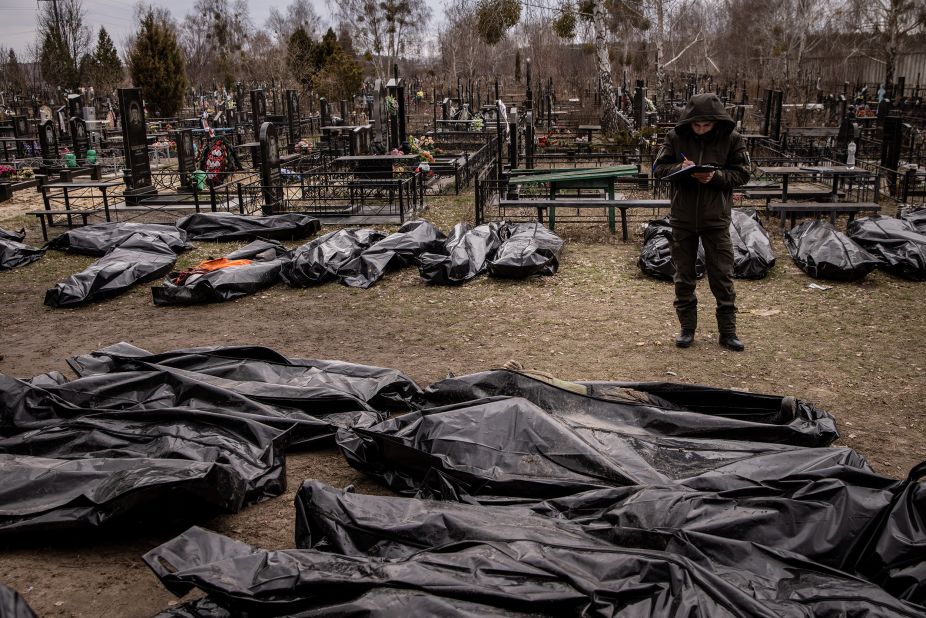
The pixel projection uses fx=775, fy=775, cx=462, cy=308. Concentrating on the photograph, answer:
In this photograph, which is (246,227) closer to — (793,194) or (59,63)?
(793,194)

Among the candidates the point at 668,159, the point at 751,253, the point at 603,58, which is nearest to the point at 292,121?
the point at 603,58

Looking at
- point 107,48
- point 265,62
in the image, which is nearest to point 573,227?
Result: point 107,48

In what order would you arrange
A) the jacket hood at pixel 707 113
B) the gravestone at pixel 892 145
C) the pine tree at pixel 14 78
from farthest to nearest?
Answer: the pine tree at pixel 14 78 → the gravestone at pixel 892 145 → the jacket hood at pixel 707 113

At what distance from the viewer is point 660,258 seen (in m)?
8.80

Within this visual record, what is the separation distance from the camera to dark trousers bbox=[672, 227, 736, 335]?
241 inches

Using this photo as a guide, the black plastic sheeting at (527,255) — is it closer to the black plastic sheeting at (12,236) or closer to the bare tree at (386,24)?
the black plastic sheeting at (12,236)

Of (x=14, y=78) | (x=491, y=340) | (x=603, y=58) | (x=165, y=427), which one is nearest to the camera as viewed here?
(x=165, y=427)

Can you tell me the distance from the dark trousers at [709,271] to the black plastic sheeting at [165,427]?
247cm

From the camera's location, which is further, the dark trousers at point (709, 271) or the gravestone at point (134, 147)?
the gravestone at point (134, 147)

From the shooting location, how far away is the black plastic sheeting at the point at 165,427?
3701 mm

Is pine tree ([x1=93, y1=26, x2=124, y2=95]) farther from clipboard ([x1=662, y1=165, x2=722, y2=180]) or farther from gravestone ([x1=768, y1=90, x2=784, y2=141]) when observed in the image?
clipboard ([x1=662, y1=165, x2=722, y2=180])

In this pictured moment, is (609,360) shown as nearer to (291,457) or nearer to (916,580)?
(291,457)

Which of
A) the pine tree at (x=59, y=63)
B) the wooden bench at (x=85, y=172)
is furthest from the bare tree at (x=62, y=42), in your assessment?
the wooden bench at (x=85, y=172)

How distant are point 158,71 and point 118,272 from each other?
2462 cm
